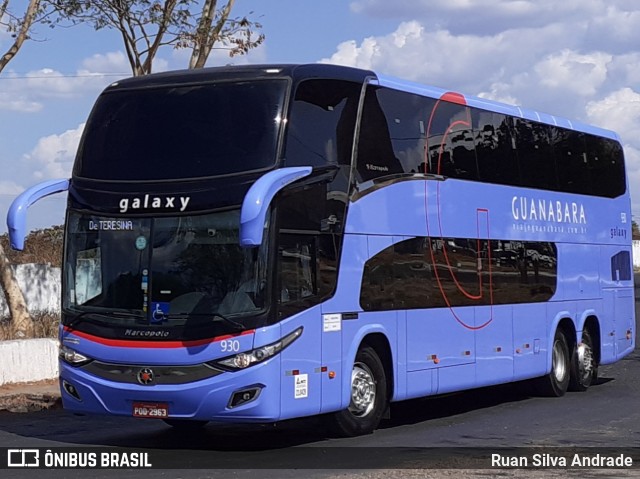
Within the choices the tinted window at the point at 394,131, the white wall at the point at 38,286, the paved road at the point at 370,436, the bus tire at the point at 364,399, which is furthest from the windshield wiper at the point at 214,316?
the white wall at the point at 38,286

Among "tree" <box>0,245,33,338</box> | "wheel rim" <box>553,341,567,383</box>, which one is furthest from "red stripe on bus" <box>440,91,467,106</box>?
"tree" <box>0,245,33,338</box>

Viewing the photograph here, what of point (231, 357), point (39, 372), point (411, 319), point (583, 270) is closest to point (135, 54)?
point (39, 372)

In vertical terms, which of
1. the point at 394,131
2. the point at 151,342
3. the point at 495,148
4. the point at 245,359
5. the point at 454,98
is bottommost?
the point at 245,359

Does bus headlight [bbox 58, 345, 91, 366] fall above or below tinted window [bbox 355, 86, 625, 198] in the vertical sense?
below

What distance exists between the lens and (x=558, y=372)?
19188 millimetres

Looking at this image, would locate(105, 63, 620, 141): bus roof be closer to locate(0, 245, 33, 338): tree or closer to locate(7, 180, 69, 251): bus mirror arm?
locate(7, 180, 69, 251): bus mirror arm

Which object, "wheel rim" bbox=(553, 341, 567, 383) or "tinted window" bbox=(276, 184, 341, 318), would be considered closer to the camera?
"tinted window" bbox=(276, 184, 341, 318)

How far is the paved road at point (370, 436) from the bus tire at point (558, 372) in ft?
2.19

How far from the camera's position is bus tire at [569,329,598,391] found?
19.6 meters

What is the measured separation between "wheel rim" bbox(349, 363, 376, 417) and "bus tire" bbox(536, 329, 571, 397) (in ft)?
18.6

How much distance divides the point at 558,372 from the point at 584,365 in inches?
36.0

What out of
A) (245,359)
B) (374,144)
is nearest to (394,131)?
(374,144)

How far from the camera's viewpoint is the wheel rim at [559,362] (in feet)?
62.4

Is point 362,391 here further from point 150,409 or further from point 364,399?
point 150,409
